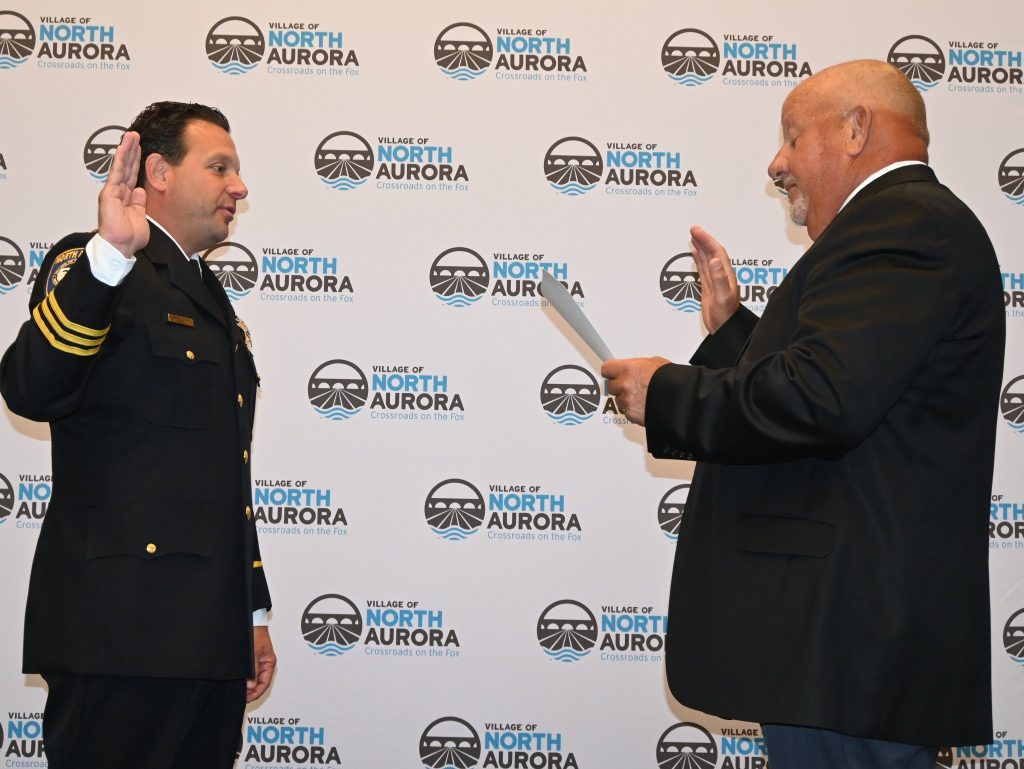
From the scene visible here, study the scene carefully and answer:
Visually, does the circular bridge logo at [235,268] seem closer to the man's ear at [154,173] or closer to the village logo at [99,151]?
the village logo at [99,151]

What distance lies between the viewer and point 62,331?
2037mm

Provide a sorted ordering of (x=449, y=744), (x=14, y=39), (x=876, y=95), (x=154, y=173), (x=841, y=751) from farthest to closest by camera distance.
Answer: (x=14, y=39), (x=449, y=744), (x=154, y=173), (x=876, y=95), (x=841, y=751)

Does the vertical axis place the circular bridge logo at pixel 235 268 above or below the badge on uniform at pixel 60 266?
above

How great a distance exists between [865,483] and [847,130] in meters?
0.77

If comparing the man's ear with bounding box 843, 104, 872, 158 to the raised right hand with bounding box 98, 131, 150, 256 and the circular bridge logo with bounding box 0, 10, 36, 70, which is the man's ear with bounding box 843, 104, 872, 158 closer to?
the raised right hand with bounding box 98, 131, 150, 256

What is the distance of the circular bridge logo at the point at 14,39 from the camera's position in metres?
3.83

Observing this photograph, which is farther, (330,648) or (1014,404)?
(1014,404)

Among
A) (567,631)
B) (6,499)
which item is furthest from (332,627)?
(6,499)

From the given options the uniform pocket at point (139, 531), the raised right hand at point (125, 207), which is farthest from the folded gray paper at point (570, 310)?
the uniform pocket at point (139, 531)

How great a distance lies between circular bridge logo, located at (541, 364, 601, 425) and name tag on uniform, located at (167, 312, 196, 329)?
162 centimetres

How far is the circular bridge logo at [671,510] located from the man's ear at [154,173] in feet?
6.84

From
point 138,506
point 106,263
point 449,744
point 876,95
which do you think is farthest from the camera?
point 449,744

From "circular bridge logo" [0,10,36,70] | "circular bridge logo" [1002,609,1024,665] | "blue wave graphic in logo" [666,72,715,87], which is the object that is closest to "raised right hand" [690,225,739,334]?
"blue wave graphic in logo" [666,72,715,87]

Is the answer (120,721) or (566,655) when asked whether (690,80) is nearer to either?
(566,655)
